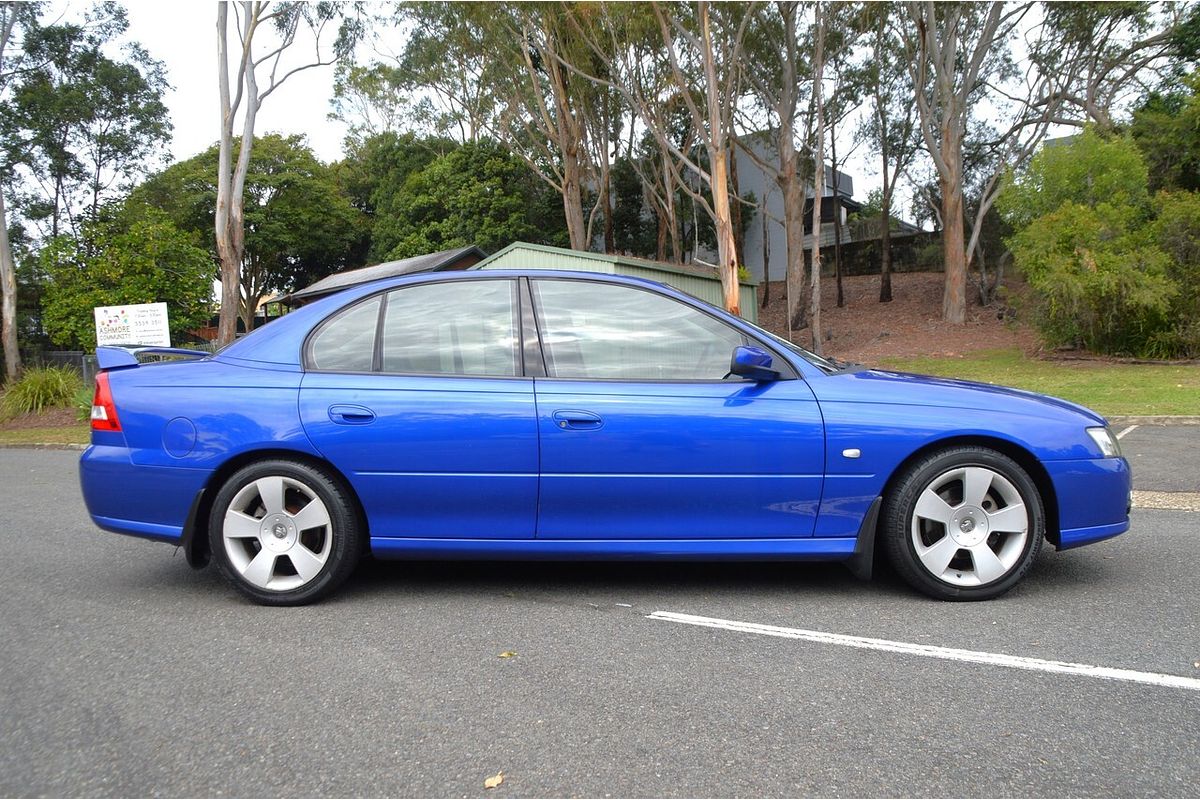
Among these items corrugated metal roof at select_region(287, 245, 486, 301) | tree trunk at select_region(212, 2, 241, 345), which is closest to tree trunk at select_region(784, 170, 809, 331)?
corrugated metal roof at select_region(287, 245, 486, 301)

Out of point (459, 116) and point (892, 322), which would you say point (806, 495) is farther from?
point (459, 116)

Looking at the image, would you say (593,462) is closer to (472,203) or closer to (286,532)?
(286,532)

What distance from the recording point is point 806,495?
3.92 metres

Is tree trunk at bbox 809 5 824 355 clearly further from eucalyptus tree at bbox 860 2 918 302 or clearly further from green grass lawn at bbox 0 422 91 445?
green grass lawn at bbox 0 422 91 445

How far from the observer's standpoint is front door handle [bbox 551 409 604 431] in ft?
12.8

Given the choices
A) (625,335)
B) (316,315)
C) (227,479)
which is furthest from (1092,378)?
(227,479)

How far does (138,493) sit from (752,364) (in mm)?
3045

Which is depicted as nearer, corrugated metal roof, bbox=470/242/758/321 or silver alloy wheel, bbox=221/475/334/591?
silver alloy wheel, bbox=221/475/334/591

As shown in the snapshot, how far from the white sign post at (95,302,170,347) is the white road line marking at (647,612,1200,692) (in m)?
16.6

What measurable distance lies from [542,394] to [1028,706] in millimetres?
2346

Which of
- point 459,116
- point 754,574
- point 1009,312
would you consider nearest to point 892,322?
point 1009,312

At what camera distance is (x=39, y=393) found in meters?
19.2

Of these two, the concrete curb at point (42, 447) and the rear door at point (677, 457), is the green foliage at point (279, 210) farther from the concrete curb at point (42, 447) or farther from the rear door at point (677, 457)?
the rear door at point (677, 457)

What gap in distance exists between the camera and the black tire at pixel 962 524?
3928 millimetres
